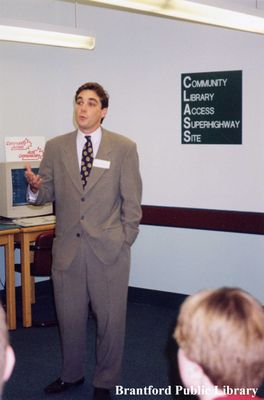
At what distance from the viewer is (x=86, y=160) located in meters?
3.49

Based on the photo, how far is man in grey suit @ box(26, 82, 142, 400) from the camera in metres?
3.42

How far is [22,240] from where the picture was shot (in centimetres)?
502

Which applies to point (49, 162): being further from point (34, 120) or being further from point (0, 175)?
point (34, 120)

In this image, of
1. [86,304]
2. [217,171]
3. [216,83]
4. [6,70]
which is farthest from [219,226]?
[6,70]

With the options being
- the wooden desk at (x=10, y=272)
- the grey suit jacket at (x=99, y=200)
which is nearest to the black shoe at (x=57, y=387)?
the grey suit jacket at (x=99, y=200)

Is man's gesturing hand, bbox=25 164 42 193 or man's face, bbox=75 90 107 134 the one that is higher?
man's face, bbox=75 90 107 134

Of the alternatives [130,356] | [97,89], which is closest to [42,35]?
[97,89]

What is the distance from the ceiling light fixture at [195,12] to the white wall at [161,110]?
1.33m

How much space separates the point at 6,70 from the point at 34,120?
568mm

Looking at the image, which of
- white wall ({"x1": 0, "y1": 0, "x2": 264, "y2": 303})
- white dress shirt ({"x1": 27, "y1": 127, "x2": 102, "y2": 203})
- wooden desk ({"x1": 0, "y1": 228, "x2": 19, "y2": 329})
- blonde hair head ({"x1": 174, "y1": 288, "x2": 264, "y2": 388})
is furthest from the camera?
white wall ({"x1": 0, "y1": 0, "x2": 264, "y2": 303})

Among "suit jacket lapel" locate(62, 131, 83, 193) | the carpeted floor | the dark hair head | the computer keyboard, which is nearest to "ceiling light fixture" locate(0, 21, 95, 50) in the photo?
the dark hair head

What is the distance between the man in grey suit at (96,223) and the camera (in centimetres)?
342

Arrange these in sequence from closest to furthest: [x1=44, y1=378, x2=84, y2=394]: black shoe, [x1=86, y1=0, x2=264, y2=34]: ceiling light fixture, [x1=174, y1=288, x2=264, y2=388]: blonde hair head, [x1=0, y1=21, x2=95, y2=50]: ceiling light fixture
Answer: [x1=174, y1=288, x2=264, y2=388]: blonde hair head → [x1=86, y1=0, x2=264, y2=34]: ceiling light fixture → [x1=44, y1=378, x2=84, y2=394]: black shoe → [x1=0, y1=21, x2=95, y2=50]: ceiling light fixture

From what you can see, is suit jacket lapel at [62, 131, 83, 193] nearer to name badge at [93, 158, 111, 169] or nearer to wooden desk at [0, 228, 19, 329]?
name badge at [93, 158, 111, 169]
